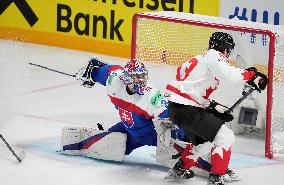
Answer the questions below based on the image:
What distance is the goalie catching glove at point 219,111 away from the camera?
5422 mm

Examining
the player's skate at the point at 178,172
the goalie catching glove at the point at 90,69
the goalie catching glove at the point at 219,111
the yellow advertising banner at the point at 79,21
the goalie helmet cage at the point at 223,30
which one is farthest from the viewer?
A: the yellow advertising banner at the point at 79,21

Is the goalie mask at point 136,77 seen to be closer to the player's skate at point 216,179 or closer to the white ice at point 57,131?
the white ice at point 57,131

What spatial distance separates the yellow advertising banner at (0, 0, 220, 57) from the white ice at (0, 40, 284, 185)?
14 centimetres

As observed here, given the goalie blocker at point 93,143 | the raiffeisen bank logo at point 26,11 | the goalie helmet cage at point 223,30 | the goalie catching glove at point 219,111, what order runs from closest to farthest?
1. the goalie catching glove at point 219,111
2. the goalie blocker at point 93,143
3. the goalie helmet cage at point 223,30
4. the raiffeisen bank logo at point 26,11

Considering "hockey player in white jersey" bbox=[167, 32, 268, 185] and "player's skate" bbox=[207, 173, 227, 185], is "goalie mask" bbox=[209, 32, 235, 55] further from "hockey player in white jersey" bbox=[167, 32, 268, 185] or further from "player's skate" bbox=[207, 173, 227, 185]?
"player's skate" bbox=[207, 173, 227, 185]

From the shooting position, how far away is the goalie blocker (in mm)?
5883

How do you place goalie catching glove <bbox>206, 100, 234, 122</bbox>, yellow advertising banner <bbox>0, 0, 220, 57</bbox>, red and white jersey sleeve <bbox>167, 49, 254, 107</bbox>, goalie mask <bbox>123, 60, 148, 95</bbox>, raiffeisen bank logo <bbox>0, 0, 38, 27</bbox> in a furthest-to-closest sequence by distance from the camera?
1. raiffeisen bank logo <bbox>0, 0, 38, 27</bbox>
2. yellow advertising banner <bbox>0, 0, 220, 57</bbox>
3. goalie mask <bbox>123, 60, 148, 95</bbox>
4. goalie catching glove <bbox>206, 100, 234, 122</bbox>
5. red and white jersey sleeve <bbox>167, 49, 254, 107</bbox>

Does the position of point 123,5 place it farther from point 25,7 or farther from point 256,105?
point 256,105

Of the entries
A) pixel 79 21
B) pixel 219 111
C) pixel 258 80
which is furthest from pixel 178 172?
pixel 79 21

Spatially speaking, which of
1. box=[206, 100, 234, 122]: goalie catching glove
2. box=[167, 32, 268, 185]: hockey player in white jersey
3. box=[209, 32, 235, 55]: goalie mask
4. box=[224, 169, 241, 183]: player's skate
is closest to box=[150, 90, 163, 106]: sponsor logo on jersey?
box=[167, 32, 268, 185]: hockey player in white jersey

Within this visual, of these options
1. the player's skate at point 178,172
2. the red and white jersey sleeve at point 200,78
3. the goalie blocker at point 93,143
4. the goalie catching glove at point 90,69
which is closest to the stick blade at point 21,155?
the goalie blocker at point 93,143

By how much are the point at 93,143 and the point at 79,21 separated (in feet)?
10.8

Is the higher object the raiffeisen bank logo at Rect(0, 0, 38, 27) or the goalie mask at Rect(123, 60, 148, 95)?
the raiffeisen bank logo at Rect(0, 0, 38, 27)

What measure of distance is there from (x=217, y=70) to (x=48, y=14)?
4.18 metres
